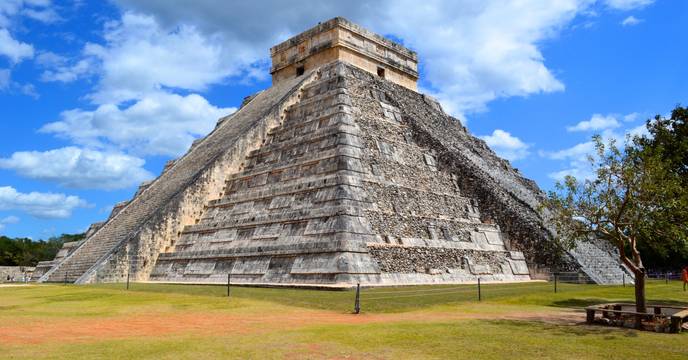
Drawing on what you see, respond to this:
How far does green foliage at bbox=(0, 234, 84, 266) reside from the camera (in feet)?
153

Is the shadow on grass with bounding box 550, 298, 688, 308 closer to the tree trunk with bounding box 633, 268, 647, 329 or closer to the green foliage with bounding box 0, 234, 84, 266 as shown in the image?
the tree trunk with bounding box 633, 268, 647, 329

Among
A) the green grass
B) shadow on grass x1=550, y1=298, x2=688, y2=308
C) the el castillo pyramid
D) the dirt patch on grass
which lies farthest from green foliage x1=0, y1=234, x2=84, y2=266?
shadow on grass x1=550, y1=298, x2=688, y2=308

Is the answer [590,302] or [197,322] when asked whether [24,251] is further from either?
[590,302]

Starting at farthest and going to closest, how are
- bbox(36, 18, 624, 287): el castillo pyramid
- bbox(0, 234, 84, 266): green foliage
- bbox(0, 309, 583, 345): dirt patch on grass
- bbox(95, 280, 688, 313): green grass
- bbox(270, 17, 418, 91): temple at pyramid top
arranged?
1. bbox(0, 234, 84, 266): green foliage
2. bbox(270, 17, 418, 91): temple at pyramid top
3. bbox(36, 18, 624, 287): el castillo pyramid
4. bbox(95, 280, 688, 313): green grass
5. bbox(0, 309, 583, 345): dirt patch on grass

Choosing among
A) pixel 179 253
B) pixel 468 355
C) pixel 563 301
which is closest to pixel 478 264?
pixel 563 301

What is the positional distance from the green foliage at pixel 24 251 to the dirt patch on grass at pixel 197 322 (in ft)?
126

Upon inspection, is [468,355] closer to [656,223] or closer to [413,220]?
[656,223]

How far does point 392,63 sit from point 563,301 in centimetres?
1721

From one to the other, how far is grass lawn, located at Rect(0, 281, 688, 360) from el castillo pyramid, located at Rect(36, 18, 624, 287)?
1744 millimetres

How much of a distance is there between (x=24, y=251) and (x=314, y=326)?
1893 inches

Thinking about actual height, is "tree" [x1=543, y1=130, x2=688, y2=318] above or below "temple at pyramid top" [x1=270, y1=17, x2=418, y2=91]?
below

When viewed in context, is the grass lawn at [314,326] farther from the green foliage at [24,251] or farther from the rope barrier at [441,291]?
the green foliage at [24,251]

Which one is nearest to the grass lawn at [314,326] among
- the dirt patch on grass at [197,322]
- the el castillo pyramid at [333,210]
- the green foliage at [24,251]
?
the dirt patch on grass at [197,322]

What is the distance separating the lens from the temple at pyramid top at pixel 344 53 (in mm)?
25406
